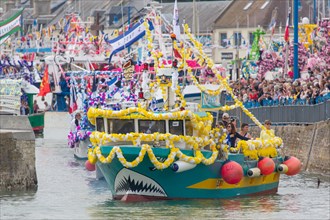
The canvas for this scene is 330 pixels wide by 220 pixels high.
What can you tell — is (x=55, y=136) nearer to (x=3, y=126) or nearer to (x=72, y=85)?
(x=72, y=85)

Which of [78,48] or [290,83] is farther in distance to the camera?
[78,48]

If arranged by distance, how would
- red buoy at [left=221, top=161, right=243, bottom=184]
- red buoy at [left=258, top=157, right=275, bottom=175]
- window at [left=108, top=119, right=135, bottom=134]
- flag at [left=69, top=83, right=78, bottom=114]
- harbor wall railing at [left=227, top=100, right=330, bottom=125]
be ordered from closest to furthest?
window at [left=108, top=119, right=135, bottom=134] < red buoy at [left=221, top=161, right=243, bottom=184] < red buoy at [left=258, top=157, right=275, bottom=175] < harbor wall railing at [left=227, top=100, right=330, bottom=125] < flag at [left=69, top=83, right=78, bottom=114]

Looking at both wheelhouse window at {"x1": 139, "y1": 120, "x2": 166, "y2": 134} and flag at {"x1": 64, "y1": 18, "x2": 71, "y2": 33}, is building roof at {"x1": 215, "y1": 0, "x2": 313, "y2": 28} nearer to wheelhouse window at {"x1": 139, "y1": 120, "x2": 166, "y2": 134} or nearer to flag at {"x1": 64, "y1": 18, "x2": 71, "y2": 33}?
flag at {"x1": 64, "y1": 18, "x2": 71, "y2": 33}

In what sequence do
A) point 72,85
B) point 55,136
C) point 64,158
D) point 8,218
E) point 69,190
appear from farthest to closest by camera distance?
point 55,136 < point 72,85 < point 64,158 < point 69,190 < point 8,218

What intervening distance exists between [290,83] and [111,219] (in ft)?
69.3

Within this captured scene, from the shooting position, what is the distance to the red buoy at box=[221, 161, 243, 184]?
123ft

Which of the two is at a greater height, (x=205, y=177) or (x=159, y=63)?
(x=159, y=63)

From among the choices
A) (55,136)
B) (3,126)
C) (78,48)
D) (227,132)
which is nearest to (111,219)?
(227,132)

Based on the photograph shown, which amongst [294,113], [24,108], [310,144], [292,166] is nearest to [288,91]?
[294,113]

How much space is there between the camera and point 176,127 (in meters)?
36.8

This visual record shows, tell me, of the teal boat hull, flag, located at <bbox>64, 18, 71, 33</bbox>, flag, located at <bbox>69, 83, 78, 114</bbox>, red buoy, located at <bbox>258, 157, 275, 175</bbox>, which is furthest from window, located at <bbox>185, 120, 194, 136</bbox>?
flag, located at <bbox>64, 18, 71, 33</bbox>

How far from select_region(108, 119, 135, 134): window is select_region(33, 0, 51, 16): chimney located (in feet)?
332

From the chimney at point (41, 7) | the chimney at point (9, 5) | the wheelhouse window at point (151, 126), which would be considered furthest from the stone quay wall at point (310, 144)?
the chimney at point (9, 5)

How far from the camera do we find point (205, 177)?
37.7 meters
